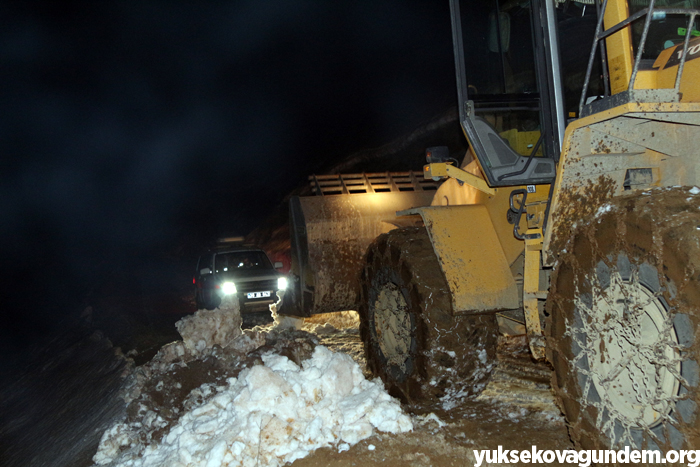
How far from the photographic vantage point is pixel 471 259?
153 inches

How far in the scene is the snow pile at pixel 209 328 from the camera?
19.4ft

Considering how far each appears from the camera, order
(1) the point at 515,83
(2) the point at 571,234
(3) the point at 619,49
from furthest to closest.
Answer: (1) the point at 515,83, (3) the point at 619,49, (2) the point at 571,234

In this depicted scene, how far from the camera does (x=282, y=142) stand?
41562 millimetres

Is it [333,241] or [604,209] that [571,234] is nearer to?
[604,209]

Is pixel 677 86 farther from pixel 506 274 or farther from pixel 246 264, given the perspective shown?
pixel 246 264

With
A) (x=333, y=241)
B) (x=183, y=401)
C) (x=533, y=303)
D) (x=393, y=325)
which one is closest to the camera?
(x=533, y=303)

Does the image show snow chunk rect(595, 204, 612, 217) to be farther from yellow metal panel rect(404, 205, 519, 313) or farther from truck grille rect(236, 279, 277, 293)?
truck grille rect(236, 279, 277, 293)

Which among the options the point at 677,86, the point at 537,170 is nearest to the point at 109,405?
the point at 537,170

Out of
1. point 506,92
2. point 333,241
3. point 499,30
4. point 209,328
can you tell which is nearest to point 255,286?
point 333,241

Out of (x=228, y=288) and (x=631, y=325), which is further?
(x=228, y=288)

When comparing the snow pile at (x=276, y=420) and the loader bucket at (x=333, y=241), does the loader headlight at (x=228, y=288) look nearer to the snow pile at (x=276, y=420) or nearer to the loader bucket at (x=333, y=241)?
the loader bucket at (x=333, y=241)

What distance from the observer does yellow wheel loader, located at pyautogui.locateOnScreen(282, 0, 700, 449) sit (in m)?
2.04

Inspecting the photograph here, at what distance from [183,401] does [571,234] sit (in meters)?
3.60

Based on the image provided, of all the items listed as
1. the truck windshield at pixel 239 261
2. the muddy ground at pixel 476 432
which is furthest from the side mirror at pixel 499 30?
the truck windshield at pixel 239 261
